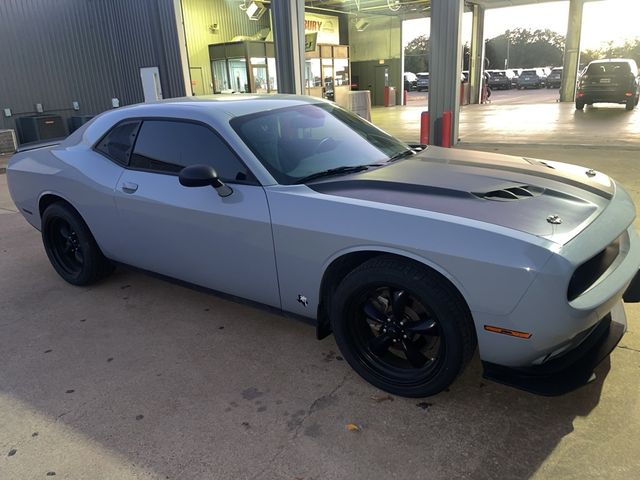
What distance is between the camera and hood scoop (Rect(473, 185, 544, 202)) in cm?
261

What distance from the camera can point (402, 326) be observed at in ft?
8.55

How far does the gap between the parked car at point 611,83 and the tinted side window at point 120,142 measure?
19167 mm

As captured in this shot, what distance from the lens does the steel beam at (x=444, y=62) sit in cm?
983

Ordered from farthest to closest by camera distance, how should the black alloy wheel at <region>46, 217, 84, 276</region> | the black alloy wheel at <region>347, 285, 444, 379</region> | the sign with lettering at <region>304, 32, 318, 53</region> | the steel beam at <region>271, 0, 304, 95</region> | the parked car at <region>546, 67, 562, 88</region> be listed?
1. the parked car at <region>546, 67, 562, 88</region>
2. the sign with lettering at <region>304, 32, 318, 53</region>
3. the steel beam at <region>271, 0, 304, 95</region>
4. the black alloy wheel at <region>46, 217, 84, 276</region>
5. the black alloy wheel at <region>347, 285, 444, 379</region>

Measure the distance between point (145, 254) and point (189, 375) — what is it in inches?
43.0

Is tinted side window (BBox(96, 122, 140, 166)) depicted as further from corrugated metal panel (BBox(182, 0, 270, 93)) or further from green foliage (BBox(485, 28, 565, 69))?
green foliage (BBox(485, 28, 565, 69))

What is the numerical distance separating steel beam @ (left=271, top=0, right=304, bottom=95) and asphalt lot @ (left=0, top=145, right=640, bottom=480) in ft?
30.4

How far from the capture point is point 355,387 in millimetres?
2826

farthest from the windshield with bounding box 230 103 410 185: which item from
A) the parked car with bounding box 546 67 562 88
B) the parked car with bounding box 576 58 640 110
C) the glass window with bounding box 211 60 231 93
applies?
the parked car with bounding box 546 67 562 88

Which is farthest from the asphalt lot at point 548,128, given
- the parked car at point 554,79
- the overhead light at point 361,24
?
the parked car at point 554,79

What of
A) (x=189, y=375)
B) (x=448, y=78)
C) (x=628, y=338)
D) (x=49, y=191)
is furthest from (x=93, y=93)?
(x=628, y=338)

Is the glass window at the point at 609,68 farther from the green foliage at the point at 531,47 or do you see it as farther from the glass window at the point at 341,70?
the green foliage at the point at 531,47

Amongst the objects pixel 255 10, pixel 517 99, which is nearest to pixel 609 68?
pixel 517 99

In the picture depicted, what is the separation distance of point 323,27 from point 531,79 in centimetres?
2323
